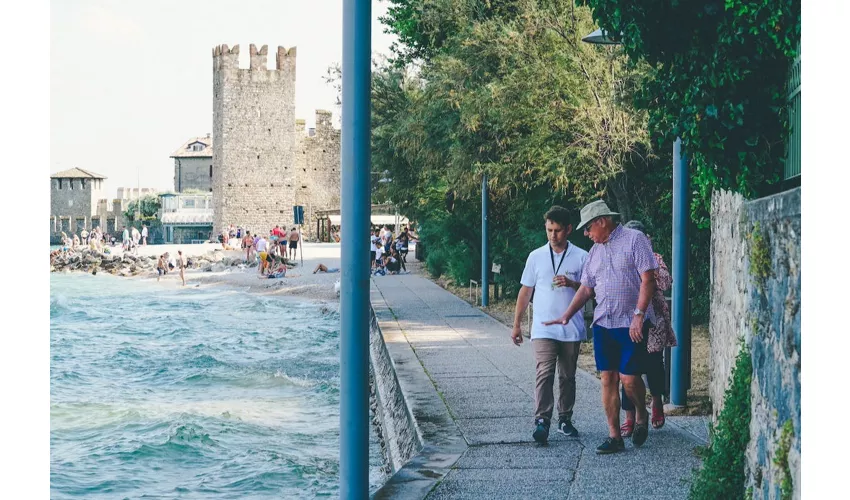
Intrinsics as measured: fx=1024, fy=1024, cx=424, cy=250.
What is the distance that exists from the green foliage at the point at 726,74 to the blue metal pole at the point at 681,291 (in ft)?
4.58

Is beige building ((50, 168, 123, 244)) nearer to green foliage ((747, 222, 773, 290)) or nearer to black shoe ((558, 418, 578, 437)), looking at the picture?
black shoe ((558, 418, 578, 437))

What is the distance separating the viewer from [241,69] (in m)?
69.8

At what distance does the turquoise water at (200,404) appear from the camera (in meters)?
12.0

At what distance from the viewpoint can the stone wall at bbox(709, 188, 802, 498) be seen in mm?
3664

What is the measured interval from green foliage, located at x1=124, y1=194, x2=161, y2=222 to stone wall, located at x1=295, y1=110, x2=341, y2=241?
1016 inches

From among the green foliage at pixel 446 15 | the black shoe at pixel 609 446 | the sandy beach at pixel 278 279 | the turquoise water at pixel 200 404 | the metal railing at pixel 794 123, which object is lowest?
the turquoise water at pixel 200 404

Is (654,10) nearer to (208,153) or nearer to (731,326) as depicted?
(731,326)

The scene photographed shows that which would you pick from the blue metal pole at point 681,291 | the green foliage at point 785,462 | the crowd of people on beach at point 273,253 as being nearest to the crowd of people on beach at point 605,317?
the blue metal pole at point 681,291

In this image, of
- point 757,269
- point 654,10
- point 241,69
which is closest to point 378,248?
point 654,10

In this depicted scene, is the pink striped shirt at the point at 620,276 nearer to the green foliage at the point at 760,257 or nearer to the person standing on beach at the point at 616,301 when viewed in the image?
the person standing on beach at the point at 616,301

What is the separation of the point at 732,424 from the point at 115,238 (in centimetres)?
9322

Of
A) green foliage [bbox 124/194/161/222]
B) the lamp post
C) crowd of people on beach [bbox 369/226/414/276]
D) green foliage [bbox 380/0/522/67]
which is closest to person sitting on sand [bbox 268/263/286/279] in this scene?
crowd of people on beach [bbox 369/226/414/276]

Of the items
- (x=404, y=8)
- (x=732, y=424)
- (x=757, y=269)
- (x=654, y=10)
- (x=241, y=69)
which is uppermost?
(x=241, y=69)

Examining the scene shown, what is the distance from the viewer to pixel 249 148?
69.2m
